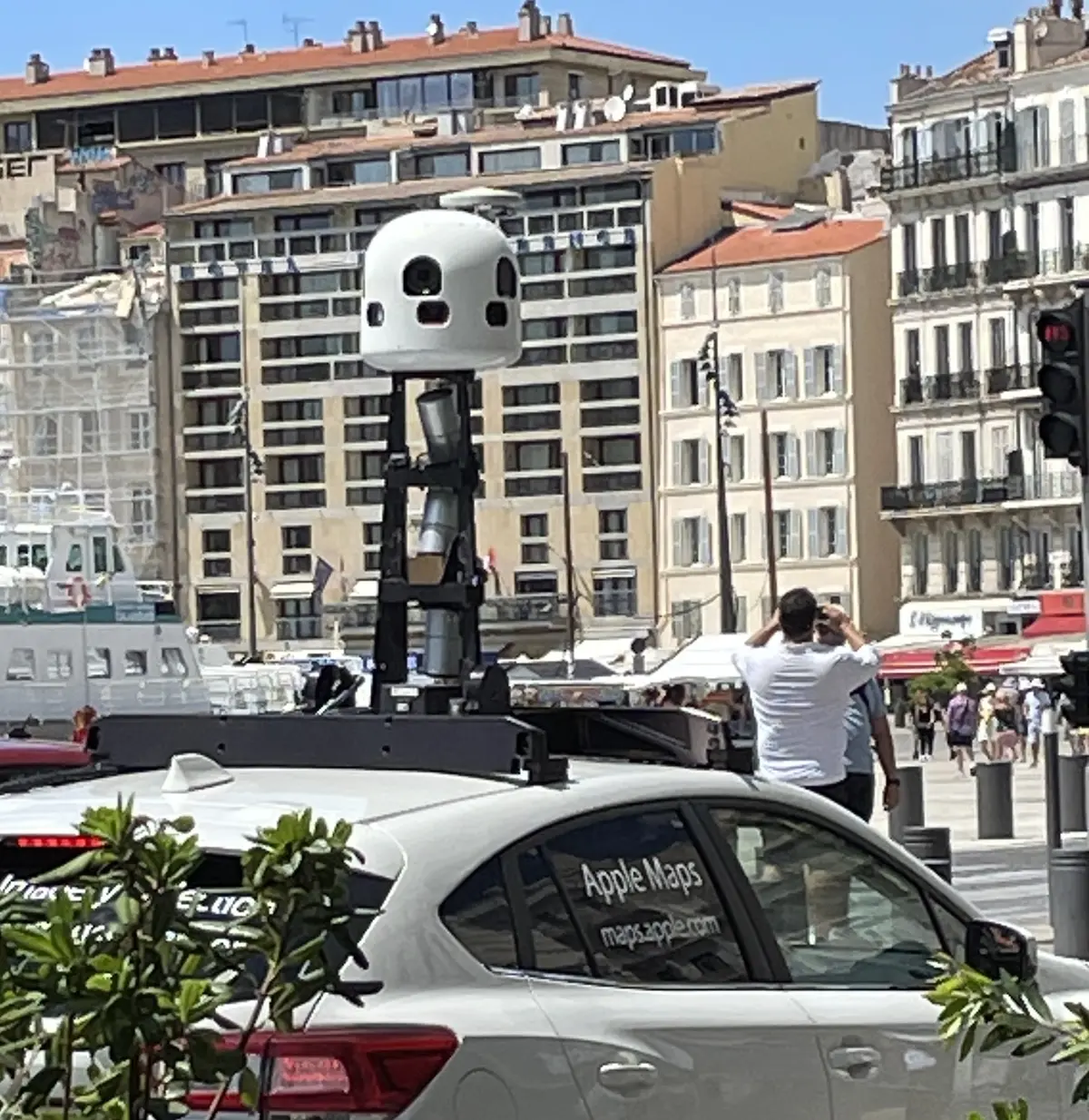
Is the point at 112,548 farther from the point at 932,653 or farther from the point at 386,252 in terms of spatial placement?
the point at 386,252

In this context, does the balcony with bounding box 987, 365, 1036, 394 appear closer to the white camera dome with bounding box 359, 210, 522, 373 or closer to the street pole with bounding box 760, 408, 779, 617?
the street pole with bounding box 760, 408, 779, 617

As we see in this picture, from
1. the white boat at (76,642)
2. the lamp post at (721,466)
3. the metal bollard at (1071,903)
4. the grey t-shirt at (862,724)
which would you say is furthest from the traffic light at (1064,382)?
the lamp post at (721,466)

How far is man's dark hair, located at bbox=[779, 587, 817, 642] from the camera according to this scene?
1375cm

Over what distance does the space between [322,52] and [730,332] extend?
3673 cm

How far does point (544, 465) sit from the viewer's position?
124625 millimetres

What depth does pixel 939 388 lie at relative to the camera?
108 m

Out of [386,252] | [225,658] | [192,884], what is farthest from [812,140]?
[192,884]

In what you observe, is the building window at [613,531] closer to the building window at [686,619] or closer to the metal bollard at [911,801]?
the building window at [686,619]

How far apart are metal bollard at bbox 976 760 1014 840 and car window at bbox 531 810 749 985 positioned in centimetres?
2259

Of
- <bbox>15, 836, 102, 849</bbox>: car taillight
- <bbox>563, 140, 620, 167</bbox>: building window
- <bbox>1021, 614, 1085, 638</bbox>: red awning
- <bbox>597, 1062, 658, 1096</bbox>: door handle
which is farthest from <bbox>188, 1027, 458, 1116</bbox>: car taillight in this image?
<bbox>563, 140, 620, 167</bbox>: building window

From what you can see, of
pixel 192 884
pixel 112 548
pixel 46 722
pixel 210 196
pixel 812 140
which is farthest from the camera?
pixel 210 196

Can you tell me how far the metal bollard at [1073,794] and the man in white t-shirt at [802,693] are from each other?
46.9 feet

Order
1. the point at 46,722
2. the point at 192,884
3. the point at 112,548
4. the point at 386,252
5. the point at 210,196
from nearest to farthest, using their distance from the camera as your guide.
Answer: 1. the point at 192,884
2. the point at 386,252
3. the point at 46,722
4. the point at 112,548
5. the point at 210,196

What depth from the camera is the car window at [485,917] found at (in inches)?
251
